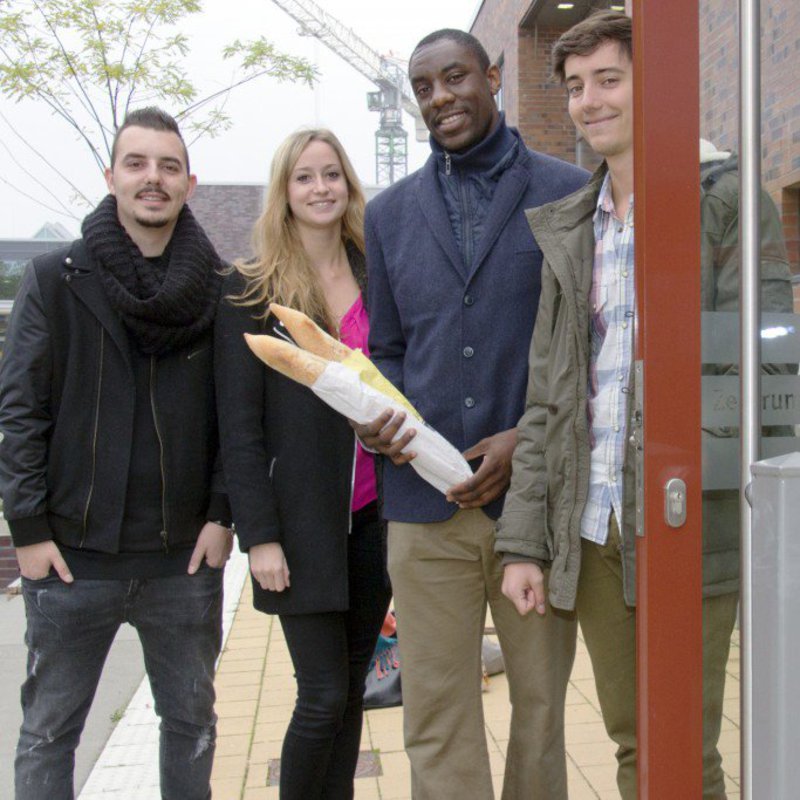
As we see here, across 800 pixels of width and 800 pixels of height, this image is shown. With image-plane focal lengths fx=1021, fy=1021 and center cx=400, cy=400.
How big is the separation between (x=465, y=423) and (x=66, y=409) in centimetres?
106

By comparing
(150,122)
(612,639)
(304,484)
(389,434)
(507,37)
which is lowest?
(612,639)

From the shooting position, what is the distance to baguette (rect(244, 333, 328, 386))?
8.07ft

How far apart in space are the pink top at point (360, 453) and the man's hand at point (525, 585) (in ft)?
2.08

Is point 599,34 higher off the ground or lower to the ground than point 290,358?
higher

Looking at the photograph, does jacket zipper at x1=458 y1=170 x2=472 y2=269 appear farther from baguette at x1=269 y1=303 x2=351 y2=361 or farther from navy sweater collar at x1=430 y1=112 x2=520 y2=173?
baguette at x1=269 y1=303 x2=351 y2=361

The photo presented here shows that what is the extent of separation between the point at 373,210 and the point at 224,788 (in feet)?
7.19

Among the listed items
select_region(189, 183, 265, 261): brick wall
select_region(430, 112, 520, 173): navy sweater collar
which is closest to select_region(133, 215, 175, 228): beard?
select_region(430, 112, 520, 173): navy sweater collar

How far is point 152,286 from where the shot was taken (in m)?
2.76

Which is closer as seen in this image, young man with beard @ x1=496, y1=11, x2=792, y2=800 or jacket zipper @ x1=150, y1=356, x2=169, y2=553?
young man with beard @ x1=496, y1=11, x2=792, y2=800

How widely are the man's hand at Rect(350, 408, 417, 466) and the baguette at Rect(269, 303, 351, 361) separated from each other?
0.62 ft

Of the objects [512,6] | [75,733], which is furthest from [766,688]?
[512,6]

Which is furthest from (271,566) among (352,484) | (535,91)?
(535,91)

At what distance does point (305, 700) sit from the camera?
2855 mm

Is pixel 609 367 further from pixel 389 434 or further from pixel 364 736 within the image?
pixel 364 736
